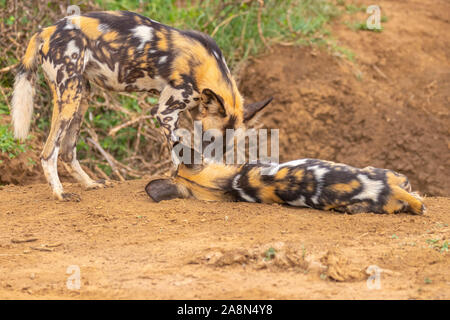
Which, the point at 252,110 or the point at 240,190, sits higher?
the point at 252,110

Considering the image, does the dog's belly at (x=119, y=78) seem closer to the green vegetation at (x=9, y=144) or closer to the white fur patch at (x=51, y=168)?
the white fur patch at (x=51, y=168)

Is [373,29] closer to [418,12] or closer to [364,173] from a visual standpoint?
[418,12]

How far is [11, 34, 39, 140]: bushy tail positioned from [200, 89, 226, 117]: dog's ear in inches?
57.0

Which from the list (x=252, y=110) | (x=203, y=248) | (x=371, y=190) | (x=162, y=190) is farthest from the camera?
(x=252, y=110)

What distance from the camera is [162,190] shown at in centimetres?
464

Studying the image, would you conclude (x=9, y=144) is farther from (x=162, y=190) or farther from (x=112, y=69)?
(x=162, y=190)

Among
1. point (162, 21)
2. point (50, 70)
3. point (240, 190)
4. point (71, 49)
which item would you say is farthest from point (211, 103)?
point (162, 21)

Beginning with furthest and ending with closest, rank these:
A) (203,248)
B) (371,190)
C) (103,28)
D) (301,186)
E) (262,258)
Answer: (103,28)
(301,186)
(371,190)
(203,248)
(262,258)

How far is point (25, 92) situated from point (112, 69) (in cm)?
76

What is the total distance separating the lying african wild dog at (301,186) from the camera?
4.37 metres

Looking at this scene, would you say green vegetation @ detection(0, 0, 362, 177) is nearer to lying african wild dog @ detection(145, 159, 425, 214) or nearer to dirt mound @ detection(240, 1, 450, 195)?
dirt mound @ detection(240, 1, 450, 195)

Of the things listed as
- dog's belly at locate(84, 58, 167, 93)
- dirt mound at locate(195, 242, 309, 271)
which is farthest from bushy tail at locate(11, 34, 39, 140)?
dirt mound at locate(195, 242, 309, 271)

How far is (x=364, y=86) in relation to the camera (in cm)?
830

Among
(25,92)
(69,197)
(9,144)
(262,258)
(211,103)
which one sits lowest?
(69,197)
